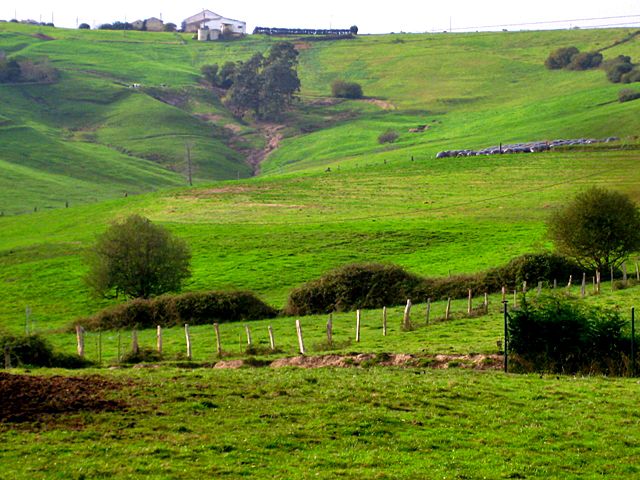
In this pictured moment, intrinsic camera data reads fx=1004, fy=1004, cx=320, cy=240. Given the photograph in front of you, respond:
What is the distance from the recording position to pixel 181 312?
6425 cm

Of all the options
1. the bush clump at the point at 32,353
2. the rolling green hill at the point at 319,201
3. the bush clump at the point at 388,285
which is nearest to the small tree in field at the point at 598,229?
the bush clump at the point at 388,285

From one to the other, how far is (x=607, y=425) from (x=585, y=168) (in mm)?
98902

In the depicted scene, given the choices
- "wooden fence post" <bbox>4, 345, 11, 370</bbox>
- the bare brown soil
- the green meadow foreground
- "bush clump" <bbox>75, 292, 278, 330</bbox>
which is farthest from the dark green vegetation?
"bush clump" <bbox>75, 292, 278, 330</bbox>

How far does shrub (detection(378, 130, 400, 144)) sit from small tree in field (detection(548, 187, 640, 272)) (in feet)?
396

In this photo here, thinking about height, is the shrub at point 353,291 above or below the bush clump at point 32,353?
below

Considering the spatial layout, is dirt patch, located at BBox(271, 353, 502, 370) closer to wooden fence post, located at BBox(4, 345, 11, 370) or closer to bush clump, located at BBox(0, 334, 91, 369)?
bush clump, located at BBox(0, 334, 91, 369)

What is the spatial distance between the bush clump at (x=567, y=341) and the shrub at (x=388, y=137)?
155038 millimetres

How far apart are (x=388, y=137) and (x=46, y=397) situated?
168217 mm

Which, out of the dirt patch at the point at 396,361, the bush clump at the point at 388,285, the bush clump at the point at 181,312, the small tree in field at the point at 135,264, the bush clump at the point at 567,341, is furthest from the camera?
the small tree in field at the point at 135,264

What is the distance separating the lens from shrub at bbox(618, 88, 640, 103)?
170375mm

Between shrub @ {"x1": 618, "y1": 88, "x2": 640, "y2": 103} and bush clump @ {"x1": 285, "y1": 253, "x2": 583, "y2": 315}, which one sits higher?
shrub @ {"x1": 618, "y1": 88, "x2": 640, "y2": 103}

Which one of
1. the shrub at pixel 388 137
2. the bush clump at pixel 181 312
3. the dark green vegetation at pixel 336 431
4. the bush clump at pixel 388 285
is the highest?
the shrub at pixel 388 137

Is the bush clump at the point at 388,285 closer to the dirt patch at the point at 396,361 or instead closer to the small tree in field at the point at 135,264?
the small tree in field at the point at 135,264

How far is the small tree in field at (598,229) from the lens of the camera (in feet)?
224
